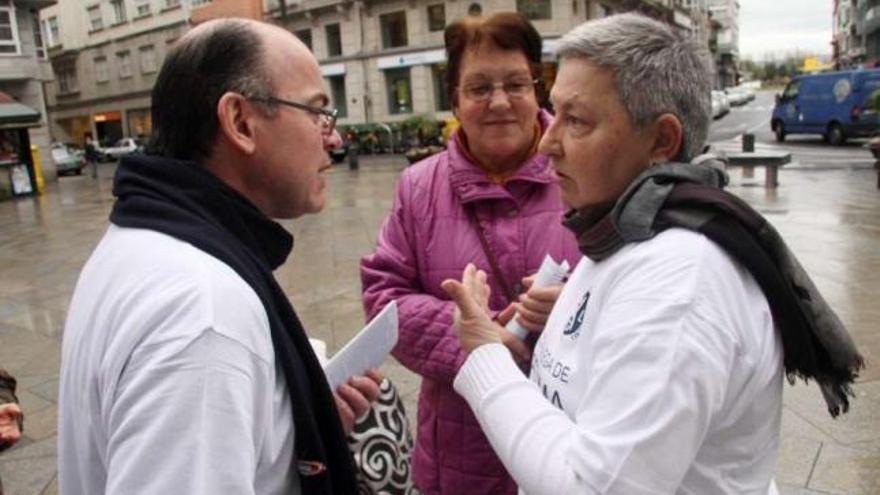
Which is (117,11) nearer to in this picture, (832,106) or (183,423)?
(832,106)

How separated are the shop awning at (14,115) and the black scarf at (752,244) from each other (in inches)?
852

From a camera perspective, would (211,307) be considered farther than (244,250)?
No

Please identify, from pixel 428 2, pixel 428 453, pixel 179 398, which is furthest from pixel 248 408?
pixel 428 2

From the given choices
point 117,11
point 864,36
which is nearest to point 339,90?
point 117,11

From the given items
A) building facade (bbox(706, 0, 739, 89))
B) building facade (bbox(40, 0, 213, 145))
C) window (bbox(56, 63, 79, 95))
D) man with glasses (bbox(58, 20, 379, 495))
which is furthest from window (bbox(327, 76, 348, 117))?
building facade (bbox(706, 0, 739, 89))

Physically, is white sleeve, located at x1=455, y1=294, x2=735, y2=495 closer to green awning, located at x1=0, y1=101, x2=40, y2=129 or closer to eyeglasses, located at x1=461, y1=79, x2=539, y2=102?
eyeglasses, located at x1=461, y1=79, x2=539, y2=102

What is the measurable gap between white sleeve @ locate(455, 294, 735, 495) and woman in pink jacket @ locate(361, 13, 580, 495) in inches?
33.1

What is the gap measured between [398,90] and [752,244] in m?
33.2

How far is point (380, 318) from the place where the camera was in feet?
5.28

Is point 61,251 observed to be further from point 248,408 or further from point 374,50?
point 374,50

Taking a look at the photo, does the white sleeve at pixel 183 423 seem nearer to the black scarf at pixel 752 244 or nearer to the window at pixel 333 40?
the black scarf at pixel 752 244

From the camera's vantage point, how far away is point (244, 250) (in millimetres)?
1296

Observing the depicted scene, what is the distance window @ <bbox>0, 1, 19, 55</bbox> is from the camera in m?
25.5

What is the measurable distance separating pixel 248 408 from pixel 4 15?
97.8 feet
